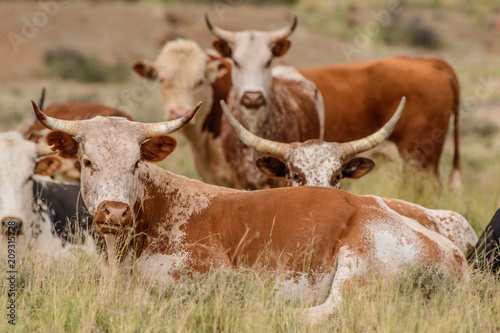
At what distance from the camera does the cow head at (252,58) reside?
7.76 meters

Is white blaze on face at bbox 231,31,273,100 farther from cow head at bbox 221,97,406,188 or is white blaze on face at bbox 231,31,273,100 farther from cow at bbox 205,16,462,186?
cow at bbox 205,16,462,186

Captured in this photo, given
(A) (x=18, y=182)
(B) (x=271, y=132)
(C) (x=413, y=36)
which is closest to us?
(A) (x=18, y=182)

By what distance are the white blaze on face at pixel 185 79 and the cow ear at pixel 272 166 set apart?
7.65 feet

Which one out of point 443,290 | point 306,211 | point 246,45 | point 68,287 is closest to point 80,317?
point 68,287

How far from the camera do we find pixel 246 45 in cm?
819

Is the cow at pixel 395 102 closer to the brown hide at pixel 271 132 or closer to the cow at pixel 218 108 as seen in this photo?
the cow at pixel 218 108

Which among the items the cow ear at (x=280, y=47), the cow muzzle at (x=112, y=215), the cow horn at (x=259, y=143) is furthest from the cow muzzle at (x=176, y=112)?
the cow muzzle at (x=112, y=215)

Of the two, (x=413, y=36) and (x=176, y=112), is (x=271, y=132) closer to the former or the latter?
(x=176, y=112)

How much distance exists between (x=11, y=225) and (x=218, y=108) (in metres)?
3.84

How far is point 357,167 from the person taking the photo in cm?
680

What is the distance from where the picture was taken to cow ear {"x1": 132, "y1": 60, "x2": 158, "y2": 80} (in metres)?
9.61

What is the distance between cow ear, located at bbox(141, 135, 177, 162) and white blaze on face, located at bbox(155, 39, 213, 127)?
3.74 m

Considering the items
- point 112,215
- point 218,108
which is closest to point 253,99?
point 218,108

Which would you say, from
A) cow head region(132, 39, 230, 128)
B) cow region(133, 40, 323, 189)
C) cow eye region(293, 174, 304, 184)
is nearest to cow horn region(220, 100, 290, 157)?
cow eye region(293, 174, 304, 184)
